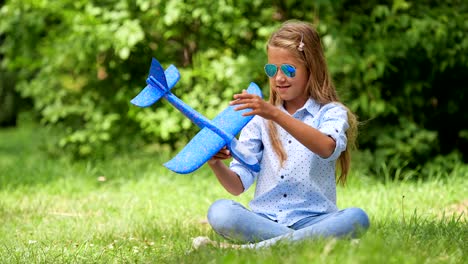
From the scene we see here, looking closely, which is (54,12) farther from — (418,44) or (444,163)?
(444,163)

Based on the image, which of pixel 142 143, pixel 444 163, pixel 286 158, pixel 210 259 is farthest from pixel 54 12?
pixel 210 259

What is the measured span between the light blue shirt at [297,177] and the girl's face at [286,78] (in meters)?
0.08

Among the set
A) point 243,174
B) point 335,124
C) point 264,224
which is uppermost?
point 335,124

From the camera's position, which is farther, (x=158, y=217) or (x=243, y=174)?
(x=158, y=217)

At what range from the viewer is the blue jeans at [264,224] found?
298cm

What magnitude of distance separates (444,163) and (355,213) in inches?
123

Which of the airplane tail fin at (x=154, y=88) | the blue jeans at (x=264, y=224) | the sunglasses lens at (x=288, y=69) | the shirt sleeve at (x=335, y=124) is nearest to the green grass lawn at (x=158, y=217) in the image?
the blue jeans at (x=264, y=224)

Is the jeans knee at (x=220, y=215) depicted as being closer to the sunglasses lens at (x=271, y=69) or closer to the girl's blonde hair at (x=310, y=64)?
the girl's blonde hair at (x=310, y=64)

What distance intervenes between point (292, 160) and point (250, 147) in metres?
0.20

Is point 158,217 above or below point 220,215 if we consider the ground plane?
below

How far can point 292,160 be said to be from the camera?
3.22m

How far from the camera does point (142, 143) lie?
670 centimetres

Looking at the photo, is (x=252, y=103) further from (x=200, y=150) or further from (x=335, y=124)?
(x=335, y=124)

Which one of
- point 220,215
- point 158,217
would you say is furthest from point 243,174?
point 158,217
